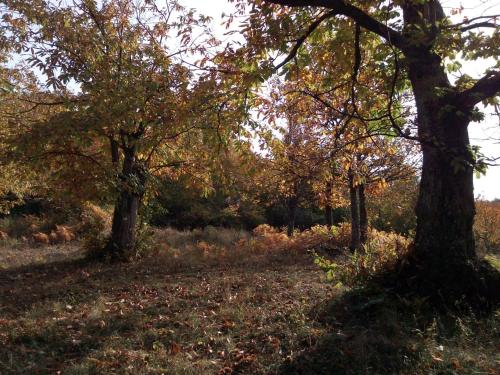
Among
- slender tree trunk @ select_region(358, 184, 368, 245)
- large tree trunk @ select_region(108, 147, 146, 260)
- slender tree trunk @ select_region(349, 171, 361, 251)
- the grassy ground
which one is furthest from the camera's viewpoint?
slender tree trunk @ select_region(358, 184, 368, 245)

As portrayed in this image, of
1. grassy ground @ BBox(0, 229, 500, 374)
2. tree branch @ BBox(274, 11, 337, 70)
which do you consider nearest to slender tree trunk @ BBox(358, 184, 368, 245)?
grassy ground @ BBox(0, 229, 500, 374)

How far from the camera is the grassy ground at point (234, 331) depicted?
4.46 m

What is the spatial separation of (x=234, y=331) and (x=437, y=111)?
3949 millimetres

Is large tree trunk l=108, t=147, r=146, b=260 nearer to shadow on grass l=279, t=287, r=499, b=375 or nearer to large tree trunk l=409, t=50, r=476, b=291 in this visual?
shadow on grass l=279, t=287, r=499, b=375

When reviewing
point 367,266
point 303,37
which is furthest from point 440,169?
point 303,37

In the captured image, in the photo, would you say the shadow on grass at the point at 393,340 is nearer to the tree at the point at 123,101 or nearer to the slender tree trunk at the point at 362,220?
the tree at the point at 123,101

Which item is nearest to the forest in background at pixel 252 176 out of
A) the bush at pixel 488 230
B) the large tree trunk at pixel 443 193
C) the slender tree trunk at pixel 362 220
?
the large tree trunk at pixel 443 193

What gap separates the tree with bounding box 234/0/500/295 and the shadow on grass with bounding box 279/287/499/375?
0.58 m

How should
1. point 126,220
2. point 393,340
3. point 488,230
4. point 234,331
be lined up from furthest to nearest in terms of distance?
point 488,230, point 126,220, point 234,331, point 393,340

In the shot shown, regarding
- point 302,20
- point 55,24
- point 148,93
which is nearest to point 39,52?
point 55,24

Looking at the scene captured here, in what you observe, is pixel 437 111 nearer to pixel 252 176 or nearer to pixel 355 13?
pixel 355 13

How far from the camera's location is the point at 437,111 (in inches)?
233

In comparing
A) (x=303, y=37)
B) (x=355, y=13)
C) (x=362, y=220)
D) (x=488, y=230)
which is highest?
(x=355, y=13)

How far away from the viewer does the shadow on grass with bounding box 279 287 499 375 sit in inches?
170
